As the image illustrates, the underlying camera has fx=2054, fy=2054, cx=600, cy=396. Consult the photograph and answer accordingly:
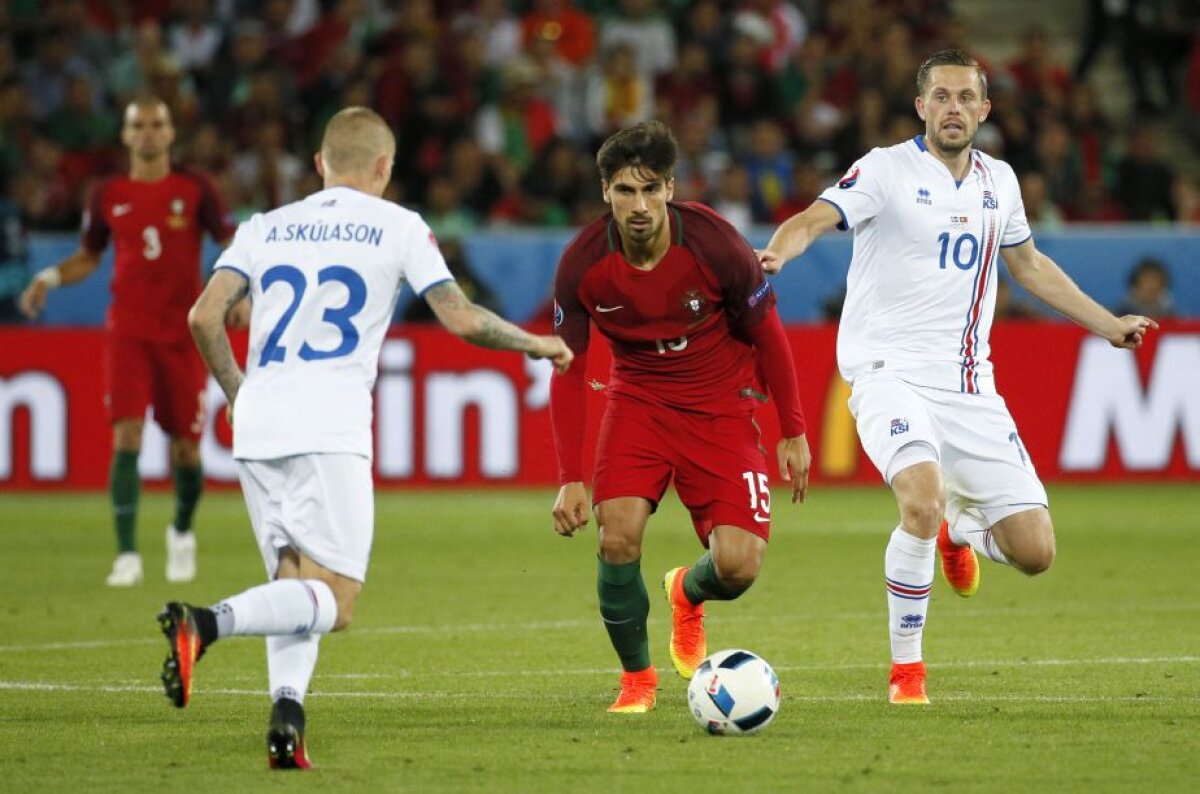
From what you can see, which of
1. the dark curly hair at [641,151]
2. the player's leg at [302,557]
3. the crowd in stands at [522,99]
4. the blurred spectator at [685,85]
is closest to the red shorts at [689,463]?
the dark curly hair at [641,151]

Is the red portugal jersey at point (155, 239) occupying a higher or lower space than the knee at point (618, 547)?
higher

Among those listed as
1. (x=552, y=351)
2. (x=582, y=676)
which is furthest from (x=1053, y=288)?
(x=552, y=351)

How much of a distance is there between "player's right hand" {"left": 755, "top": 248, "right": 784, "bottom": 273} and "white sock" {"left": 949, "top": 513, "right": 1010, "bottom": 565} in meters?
1.59

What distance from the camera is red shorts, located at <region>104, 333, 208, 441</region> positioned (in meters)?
11.6

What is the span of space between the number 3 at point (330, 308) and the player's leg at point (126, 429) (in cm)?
555

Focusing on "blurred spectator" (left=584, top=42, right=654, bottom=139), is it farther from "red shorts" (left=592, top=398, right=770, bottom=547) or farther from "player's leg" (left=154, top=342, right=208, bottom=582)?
"red shorts" (left=592, top=398, right=770, bottom=547)

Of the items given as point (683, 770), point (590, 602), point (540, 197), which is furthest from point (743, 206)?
point (683, 770)

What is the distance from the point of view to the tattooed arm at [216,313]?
20.6 feet

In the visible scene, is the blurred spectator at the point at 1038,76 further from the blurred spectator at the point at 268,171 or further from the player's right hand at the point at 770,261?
the player's right hand at the point at 770,261

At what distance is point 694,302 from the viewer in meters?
7.24

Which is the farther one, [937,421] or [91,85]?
[91,85]

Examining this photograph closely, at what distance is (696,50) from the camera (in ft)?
65.9

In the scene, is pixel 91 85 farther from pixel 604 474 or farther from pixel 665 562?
pixel 604 474

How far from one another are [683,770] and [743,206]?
12332 mm
